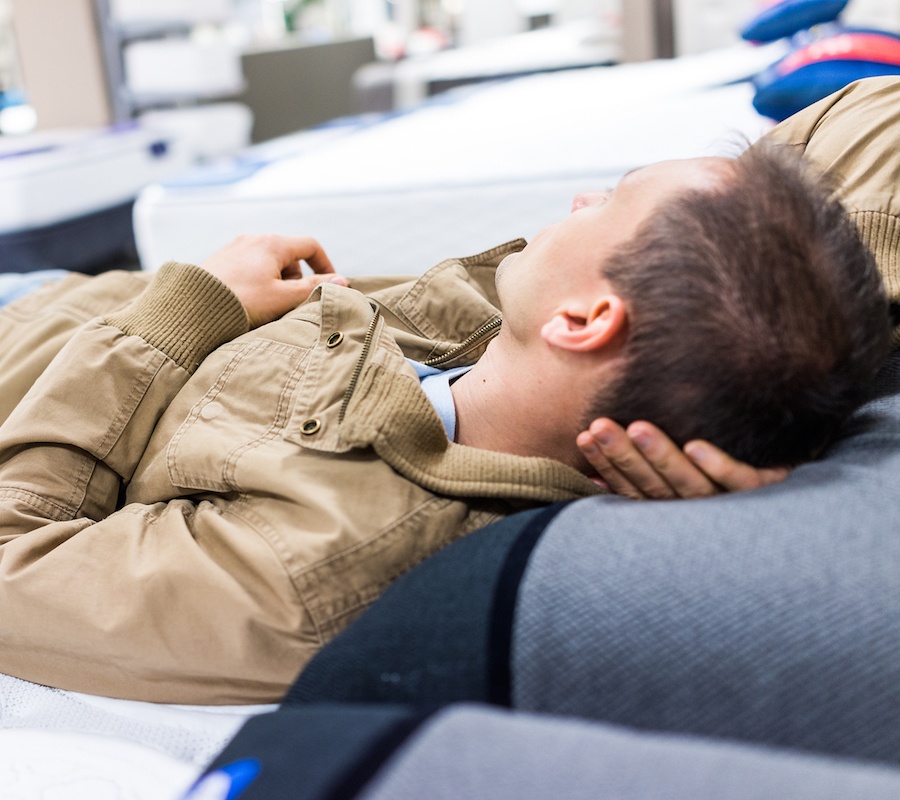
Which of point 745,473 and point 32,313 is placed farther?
point 32,313

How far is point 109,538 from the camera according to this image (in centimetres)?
63

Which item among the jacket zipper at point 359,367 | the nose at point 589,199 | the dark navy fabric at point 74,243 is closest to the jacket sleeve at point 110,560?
the jacket zipper at point 359,367

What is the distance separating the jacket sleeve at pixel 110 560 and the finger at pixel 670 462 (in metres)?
0.26

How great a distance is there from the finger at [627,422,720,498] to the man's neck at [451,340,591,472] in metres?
0.08

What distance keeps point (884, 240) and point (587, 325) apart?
32 cm

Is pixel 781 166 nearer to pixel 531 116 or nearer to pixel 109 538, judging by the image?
pixel 109 538

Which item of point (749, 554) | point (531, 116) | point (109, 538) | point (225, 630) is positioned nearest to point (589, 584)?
point (749, 554)

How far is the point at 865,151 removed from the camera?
2.93 ft

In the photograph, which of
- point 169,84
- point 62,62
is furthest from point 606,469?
point 169,84

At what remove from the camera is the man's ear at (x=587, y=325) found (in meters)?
0.63

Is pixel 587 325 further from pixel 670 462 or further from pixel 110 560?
pixel 110 560

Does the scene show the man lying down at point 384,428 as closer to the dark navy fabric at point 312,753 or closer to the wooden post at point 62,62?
the dark navy fabric at point 312,753

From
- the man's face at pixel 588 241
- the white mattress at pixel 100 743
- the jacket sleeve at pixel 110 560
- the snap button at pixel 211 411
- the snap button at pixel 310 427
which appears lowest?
the white mattress at pixel 100 743

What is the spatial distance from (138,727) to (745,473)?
44cm
